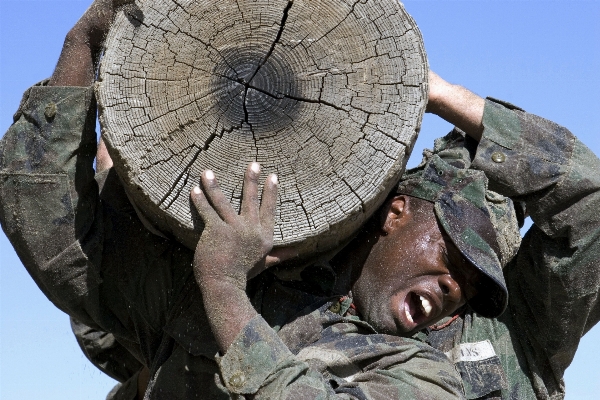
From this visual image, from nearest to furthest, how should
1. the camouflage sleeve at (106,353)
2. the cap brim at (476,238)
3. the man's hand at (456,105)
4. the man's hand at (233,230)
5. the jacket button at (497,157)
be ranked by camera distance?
→ 1. the man's hand at (233,230)
2. the cap brim at (476,238)
3. the man's hand at (456,105)
4. the jacket button at (497,157)
5. the camouflage sleeve at (106,353)

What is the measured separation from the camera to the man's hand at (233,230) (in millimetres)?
3457

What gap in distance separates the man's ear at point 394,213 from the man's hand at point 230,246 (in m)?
0.75

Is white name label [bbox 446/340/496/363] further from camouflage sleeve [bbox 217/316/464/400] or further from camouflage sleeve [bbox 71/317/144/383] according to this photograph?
camouflage sleeve [bbox 71/317/144/383]

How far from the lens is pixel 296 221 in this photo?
3.55 metres

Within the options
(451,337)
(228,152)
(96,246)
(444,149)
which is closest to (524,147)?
(444,149)

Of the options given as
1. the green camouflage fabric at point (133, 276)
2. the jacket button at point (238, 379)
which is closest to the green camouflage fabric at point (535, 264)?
the green camouflage fabric at point (133, 276)

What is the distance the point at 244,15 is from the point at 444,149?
1467mm

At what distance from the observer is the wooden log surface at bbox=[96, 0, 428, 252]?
3473 mm

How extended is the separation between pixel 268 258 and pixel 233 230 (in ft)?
0.64

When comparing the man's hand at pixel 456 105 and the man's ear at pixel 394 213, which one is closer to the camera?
the man's ear at pixel 394 213

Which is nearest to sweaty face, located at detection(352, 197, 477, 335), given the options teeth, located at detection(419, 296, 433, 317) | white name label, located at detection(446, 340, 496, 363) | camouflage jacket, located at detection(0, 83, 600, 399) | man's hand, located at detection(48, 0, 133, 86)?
teeth, located at detection(419, 296, 433, 317)

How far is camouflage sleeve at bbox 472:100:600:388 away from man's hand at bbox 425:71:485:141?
0.16 ft

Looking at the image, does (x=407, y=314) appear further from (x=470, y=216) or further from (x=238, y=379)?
(x=238, y=379)

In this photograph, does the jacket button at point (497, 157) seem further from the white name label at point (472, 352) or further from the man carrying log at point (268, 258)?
the white name label at point (472, 352)
